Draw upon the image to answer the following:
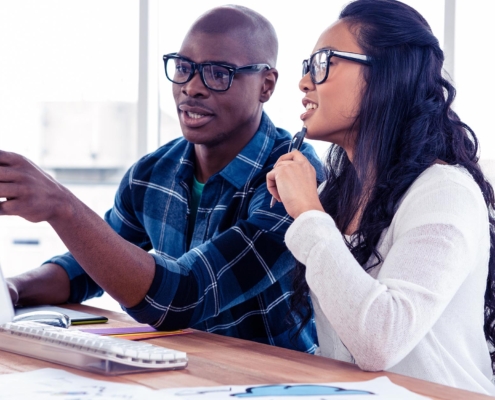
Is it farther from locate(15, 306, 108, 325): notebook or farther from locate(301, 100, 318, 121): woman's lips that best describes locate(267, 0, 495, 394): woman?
locate(15, 306, 108, 325): notebook

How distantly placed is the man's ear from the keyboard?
1.02m

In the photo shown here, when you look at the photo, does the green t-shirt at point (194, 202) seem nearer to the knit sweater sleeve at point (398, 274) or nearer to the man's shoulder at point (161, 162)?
the man's shoulder at point (161, 162)

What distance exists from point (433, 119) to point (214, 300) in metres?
0.55

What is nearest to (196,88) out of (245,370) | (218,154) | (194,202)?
(218,154)

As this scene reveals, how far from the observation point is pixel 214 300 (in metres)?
1.39

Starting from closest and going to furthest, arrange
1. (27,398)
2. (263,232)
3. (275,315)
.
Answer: (27,398), (263,232), (275,315)

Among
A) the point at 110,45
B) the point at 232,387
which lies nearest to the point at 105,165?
the point at 110,45

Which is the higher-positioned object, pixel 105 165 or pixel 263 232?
pixel 263 232

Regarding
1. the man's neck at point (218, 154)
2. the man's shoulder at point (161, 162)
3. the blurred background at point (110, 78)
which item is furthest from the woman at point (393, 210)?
the blurred background at point (110, 78)

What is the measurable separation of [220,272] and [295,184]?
0.98 feet

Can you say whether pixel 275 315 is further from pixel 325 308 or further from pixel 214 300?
pixel 325 308

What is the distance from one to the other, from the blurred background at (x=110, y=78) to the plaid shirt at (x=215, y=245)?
1388mm

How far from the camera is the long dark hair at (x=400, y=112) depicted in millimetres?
1290

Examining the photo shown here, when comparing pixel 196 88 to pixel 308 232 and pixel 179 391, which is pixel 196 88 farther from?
pixel 179 391
